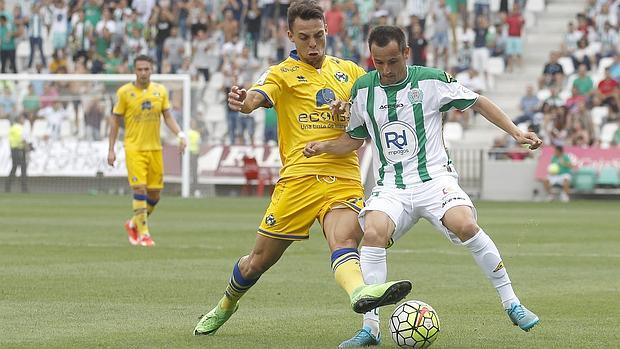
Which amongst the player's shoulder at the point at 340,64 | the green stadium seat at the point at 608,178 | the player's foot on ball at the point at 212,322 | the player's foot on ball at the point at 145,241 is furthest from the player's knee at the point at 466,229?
the green stadium seat at the point at 608,178

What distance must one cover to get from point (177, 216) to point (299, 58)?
603 inches

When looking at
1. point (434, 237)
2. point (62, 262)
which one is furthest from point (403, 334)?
point (434, 237)

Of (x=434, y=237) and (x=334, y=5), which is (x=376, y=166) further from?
(x=334, y=5)

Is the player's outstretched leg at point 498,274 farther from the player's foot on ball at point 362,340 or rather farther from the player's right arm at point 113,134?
the player's right arm at point 113,134

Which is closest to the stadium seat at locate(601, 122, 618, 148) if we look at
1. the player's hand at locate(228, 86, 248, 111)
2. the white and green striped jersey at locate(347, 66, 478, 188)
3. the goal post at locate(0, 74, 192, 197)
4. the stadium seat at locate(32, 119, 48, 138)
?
the goal post at locate(0, 74, 192, 197)

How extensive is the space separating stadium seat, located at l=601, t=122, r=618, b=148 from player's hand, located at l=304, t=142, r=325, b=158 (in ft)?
76.9

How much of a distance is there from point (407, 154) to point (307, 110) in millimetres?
758

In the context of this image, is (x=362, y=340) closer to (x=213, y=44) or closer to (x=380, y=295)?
(x=380, y=295)

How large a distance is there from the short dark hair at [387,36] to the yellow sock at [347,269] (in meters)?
1.34

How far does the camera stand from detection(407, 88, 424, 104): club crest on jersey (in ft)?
28.8

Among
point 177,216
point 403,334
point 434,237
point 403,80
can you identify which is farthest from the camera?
point 177,216

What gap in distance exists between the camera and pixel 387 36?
8.50m

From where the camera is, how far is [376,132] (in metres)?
8.86

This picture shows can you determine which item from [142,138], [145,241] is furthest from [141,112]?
[145,241]
